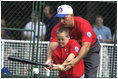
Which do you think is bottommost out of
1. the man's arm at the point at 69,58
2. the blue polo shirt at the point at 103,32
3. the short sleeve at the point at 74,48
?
the man's arm at the point at 69,58

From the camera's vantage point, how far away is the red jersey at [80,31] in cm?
787

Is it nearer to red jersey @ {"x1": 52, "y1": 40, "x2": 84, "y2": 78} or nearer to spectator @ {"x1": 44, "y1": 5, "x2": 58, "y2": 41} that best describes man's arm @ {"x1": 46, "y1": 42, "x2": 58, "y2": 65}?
red jersey @ {"x1": 52, "y1": 40, "x2": 84, "y2": 78}

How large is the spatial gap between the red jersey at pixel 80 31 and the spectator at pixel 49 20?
7.27 feet

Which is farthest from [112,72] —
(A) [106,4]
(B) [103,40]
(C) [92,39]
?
(C) [92,39]

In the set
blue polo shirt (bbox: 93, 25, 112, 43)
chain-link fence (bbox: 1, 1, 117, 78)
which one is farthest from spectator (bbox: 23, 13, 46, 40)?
blue polo shirt (bbox: 93, 25, 112, 43)

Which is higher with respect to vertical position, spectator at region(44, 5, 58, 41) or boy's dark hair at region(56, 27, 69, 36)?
spectator at region(44, 5, 58, 41)

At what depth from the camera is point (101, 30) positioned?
11.0m

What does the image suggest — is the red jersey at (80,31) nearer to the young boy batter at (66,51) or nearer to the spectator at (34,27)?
the young boy batter at (66,51)

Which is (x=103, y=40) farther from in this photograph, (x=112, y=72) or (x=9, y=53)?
(x=9, y=53)

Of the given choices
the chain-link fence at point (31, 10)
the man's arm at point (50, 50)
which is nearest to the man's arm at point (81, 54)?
the man's arm at point (50, 50)

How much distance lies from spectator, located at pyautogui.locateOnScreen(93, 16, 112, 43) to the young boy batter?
318 cm

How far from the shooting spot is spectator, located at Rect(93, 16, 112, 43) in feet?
35.7

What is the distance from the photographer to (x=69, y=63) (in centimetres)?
746

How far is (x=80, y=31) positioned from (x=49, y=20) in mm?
2528
